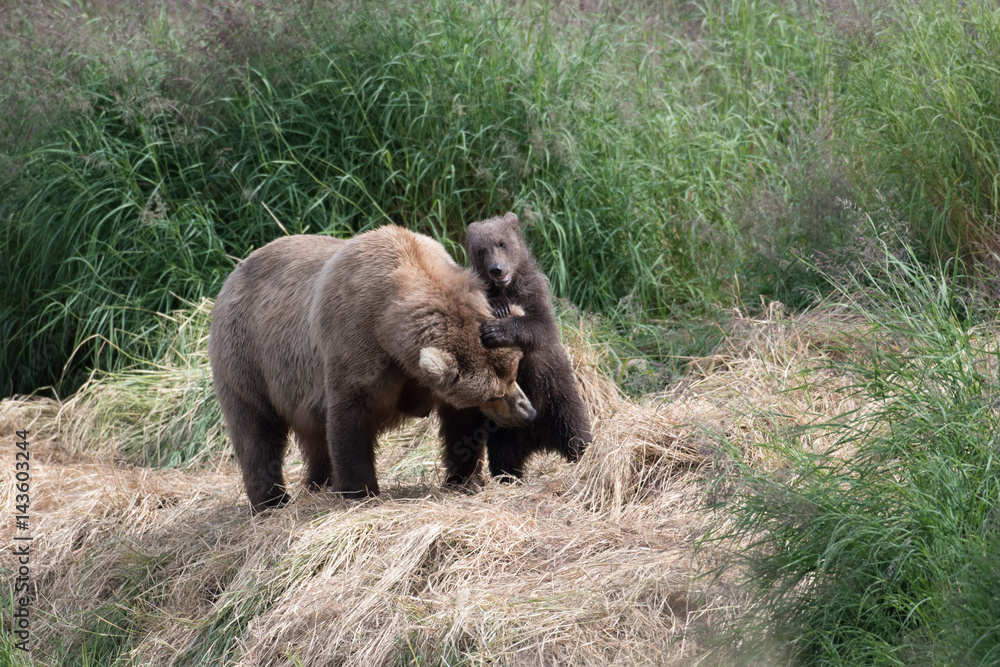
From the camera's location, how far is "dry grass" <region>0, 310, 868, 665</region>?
3.43 m

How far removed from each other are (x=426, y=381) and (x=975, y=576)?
219 centimetres

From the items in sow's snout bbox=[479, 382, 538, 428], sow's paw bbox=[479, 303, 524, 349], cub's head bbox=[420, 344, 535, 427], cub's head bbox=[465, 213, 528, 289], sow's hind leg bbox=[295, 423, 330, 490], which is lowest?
sow's hind leg bbox=[295, 423, 330, 490]

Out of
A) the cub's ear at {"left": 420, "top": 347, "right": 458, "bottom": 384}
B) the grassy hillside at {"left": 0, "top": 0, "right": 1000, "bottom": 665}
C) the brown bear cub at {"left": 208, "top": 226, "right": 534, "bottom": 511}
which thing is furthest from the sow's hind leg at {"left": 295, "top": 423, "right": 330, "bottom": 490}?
the cub's ear at {"left": 420, "top": 347, "right": 458, "bottom": 384}

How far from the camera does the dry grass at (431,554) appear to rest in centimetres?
343

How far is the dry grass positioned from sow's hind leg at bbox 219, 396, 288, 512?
0.88 ft

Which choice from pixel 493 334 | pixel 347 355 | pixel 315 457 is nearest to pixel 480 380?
pixel 493 334

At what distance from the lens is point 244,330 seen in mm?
5102

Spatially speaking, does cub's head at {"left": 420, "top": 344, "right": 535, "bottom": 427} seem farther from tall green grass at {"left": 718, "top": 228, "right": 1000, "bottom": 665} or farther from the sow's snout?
tall green grass at {"left": 718, "top": 228, "right": 1000, "bottom": 665}

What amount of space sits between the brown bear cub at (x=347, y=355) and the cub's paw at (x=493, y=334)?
30 millimetres

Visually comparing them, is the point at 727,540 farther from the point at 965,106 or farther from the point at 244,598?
the point at 965,106

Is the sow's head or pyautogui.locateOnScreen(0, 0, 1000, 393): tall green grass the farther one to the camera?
pyautogui.locateOnScreen(0, 0, 1000, 393): tall green grass

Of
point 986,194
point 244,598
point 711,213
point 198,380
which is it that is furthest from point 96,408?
point 986,194

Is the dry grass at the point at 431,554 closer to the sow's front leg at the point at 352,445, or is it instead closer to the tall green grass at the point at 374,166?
the sow's front leg at the point at 352,445
